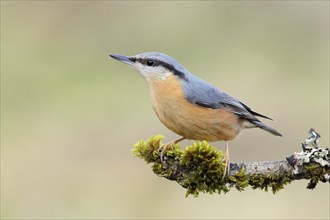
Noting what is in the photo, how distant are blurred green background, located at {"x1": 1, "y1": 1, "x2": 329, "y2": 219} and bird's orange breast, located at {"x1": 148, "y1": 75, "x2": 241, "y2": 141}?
3035mm

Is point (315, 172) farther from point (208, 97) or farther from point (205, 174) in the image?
point (208, 97)

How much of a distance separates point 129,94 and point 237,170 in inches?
319

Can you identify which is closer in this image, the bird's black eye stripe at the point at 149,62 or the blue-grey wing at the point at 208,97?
the blue-grey wing at the point at 208,97

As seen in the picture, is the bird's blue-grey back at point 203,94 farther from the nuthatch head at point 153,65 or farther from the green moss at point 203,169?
the green moss at point 203,169

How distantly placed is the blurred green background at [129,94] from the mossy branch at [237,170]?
394 centimetres

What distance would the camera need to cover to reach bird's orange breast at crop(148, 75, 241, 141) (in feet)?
16.3

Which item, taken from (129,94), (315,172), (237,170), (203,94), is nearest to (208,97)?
(203,94)

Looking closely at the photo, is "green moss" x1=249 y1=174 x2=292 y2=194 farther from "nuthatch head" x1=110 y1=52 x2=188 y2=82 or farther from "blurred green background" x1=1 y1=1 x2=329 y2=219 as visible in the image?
"blurred green background" x1=1 y1=1 x2=329 y2=219

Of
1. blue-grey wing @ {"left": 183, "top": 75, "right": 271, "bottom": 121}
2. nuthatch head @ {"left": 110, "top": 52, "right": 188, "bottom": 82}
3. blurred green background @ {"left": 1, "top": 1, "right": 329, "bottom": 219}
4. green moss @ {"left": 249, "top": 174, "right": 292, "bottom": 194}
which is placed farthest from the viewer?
blurred green background @ {"left": 1, "top": 1, "right": 329, "bottom": 219}

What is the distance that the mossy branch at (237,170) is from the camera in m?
4.02

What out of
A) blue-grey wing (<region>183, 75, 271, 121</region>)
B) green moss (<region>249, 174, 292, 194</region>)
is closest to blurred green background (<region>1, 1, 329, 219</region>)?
blue-grey wing (<region>183, 75, 271, 121</region>)

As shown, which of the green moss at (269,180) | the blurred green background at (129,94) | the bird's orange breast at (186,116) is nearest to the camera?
the green moss at (269,180)

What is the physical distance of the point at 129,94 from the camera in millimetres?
12180

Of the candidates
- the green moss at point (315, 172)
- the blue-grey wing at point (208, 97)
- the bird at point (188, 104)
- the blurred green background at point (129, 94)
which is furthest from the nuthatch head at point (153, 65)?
the blurred green background at point (129, 94)
